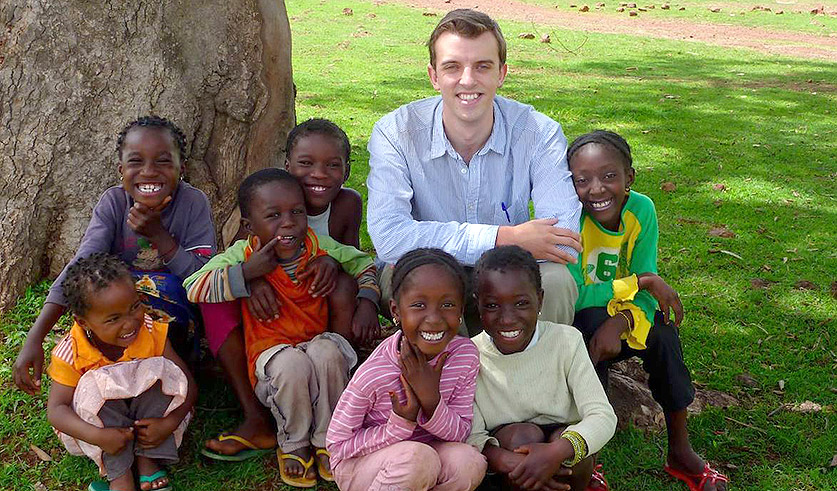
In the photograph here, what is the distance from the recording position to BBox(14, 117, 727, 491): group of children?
3.01 meters

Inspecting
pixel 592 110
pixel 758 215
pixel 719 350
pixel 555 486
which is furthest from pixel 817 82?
pixel 555 486

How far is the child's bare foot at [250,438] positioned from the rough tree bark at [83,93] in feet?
4.69

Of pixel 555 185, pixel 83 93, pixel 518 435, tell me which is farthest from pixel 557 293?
pixel 83 93

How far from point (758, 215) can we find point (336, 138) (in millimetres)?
3985

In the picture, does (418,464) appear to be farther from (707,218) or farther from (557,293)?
(707,218)

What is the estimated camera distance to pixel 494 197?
384 cm

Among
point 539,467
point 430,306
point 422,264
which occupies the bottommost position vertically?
point 539,467

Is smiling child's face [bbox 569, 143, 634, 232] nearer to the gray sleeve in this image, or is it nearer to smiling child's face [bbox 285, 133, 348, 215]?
smiling child's face [bbox 285, 133, 348, 215]

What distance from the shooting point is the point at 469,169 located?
3.80 m

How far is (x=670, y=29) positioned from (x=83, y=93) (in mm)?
14544

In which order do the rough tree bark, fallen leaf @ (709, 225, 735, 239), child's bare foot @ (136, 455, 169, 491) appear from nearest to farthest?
child's bare foot @ (136, 455, 169, 491), the rough tree bark, fallen leaf @ (709, 225, 735, 239)

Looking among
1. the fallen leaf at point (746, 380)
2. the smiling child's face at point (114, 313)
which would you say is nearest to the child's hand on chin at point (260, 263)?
the smiling child's face at point (114, 313)

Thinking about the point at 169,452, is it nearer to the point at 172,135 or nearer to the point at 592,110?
the point at 172,135

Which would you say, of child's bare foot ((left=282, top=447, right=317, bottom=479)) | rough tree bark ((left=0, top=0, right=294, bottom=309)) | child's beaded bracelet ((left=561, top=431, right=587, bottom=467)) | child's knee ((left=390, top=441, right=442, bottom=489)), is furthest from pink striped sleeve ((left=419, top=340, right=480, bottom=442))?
rough tree bark ((left=0, top=0, right=294, bottom=309))
